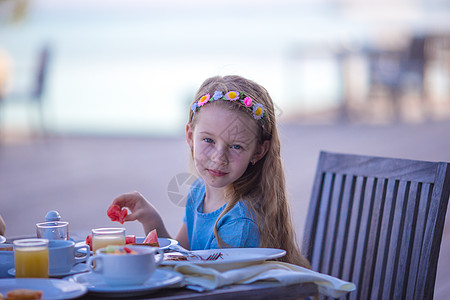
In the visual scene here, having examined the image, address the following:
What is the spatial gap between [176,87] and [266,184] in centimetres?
971

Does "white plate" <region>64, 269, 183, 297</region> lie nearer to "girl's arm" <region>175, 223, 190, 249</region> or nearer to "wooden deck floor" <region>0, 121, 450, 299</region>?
"girl's arm" <region>175, 223, 190, 249</region>

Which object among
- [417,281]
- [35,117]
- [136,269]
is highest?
[35,117]

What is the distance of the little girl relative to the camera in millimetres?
1466

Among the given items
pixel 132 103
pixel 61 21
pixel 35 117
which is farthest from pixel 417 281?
pixel 61 21

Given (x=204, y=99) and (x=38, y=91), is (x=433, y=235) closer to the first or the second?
(x=204, y=99)

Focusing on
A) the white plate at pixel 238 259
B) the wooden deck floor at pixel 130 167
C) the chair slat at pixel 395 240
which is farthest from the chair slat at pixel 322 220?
the wooden deck floor at pixel 130 167

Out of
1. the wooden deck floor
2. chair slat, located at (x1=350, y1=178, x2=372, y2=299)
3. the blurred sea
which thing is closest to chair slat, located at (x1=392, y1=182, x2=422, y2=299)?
chair slat, located at (x1=350, y1=178, x2=372, y2=299)

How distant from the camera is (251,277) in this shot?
1.06m

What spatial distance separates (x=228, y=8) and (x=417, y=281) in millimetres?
14769

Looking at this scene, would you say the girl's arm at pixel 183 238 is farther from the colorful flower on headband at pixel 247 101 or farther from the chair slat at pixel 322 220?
the colorful flower on headband at pixel 247 101

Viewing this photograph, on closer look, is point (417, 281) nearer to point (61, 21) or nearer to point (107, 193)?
point (107, 193)

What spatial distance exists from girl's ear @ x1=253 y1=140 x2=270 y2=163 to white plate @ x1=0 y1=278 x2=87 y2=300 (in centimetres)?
72

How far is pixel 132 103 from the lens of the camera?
1013 cm

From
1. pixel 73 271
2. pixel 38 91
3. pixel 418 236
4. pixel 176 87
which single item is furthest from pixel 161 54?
pixel 73 271
